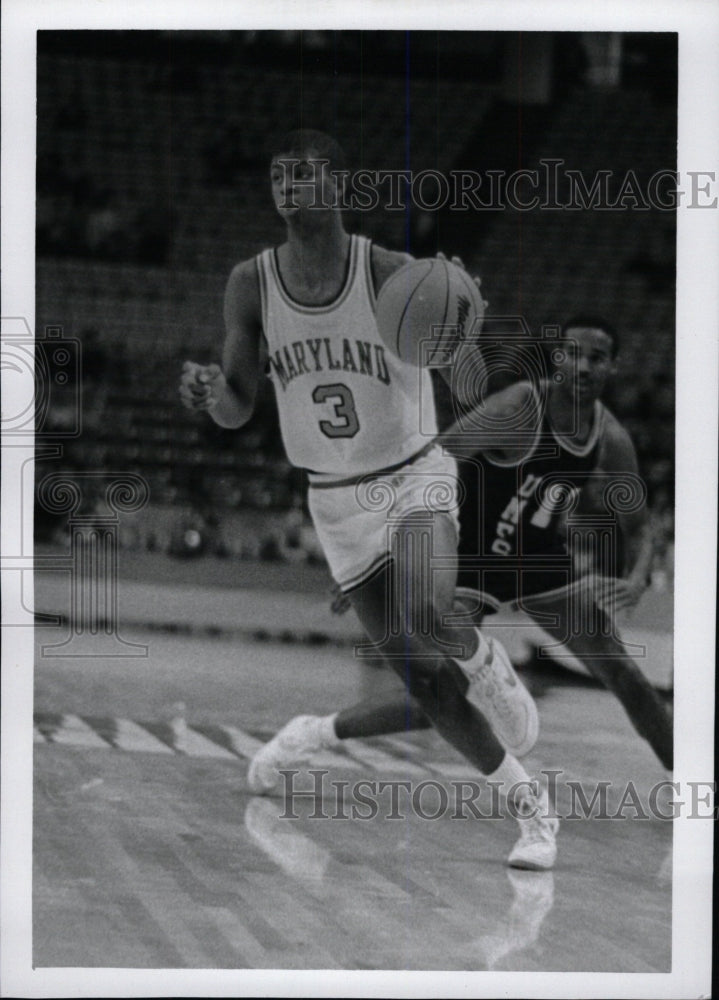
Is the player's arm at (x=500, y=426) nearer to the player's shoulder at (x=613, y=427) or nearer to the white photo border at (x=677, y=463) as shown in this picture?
the player's shoulder at (x=613, y=427)

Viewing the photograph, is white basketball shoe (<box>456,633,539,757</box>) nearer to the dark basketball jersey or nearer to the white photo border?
the dark basketball jersey

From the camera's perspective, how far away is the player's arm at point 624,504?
15.0 ft

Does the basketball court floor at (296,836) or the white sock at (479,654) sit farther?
the white sock at (479,654)

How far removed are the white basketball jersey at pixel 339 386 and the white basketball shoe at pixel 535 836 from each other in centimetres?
102

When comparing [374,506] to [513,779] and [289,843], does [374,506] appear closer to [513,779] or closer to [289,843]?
[513,779]

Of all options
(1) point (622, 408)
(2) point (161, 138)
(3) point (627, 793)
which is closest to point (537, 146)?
(1) point (622, 408)

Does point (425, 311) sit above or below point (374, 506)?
above

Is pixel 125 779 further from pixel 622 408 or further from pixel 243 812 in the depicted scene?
pixel 622 408

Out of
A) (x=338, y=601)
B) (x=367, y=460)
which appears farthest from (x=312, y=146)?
(x=338, y=601)

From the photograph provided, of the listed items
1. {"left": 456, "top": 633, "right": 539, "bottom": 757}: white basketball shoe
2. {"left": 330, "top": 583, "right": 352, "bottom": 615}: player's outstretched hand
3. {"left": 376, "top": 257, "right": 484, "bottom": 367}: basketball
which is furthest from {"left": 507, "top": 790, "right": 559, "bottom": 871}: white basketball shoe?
{"left": 376, "top": 257, "right": 484, "bottom": 367}: basketball

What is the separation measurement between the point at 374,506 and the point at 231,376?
0.53 metres

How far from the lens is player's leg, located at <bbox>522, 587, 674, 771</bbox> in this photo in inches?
181

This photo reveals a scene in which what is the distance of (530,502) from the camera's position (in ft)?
15.0

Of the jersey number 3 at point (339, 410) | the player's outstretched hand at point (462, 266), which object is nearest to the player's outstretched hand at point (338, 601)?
the jersey number 3 at point (339, 410)
